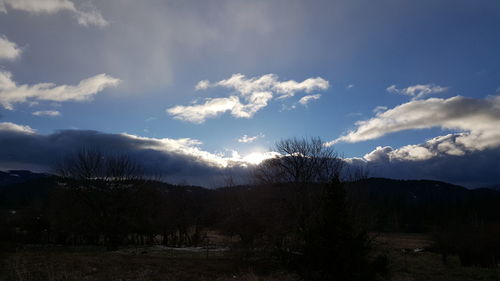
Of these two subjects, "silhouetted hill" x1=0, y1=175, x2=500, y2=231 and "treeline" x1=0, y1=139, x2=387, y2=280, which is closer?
"treeline" x1=0, y1=139, x2=387, y2=280

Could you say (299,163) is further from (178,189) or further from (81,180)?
(178,189)

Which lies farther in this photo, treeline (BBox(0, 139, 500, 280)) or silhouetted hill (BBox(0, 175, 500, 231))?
silhouetted hill (BBox(0, 175, 500, 231))

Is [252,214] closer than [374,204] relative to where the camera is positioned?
Yes

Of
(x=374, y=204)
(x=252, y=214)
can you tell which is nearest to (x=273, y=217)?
(x=252, y=214)

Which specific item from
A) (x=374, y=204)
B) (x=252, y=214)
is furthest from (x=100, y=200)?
(x=374, y=204)

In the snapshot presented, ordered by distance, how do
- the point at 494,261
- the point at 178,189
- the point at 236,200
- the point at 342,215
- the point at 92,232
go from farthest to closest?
the point at 178,189 < the point at 92,232 < the point at 236,200 < the point at 494,261 < the point at 342,215

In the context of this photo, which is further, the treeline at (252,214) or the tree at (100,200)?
the tree at (100,200)

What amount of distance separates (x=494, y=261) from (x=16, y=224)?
72930mm

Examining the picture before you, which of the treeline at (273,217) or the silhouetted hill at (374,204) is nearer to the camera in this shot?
the treeline at (273,217)

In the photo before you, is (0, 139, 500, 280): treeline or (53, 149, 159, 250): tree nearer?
(0, 139, 500, 280): treeline

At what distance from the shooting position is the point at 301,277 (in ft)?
31.4

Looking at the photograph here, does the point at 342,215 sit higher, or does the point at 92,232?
the point at 342,215

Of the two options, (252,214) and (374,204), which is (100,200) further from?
(374,204)

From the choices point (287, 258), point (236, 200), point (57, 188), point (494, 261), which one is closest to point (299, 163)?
point (236, 200)
